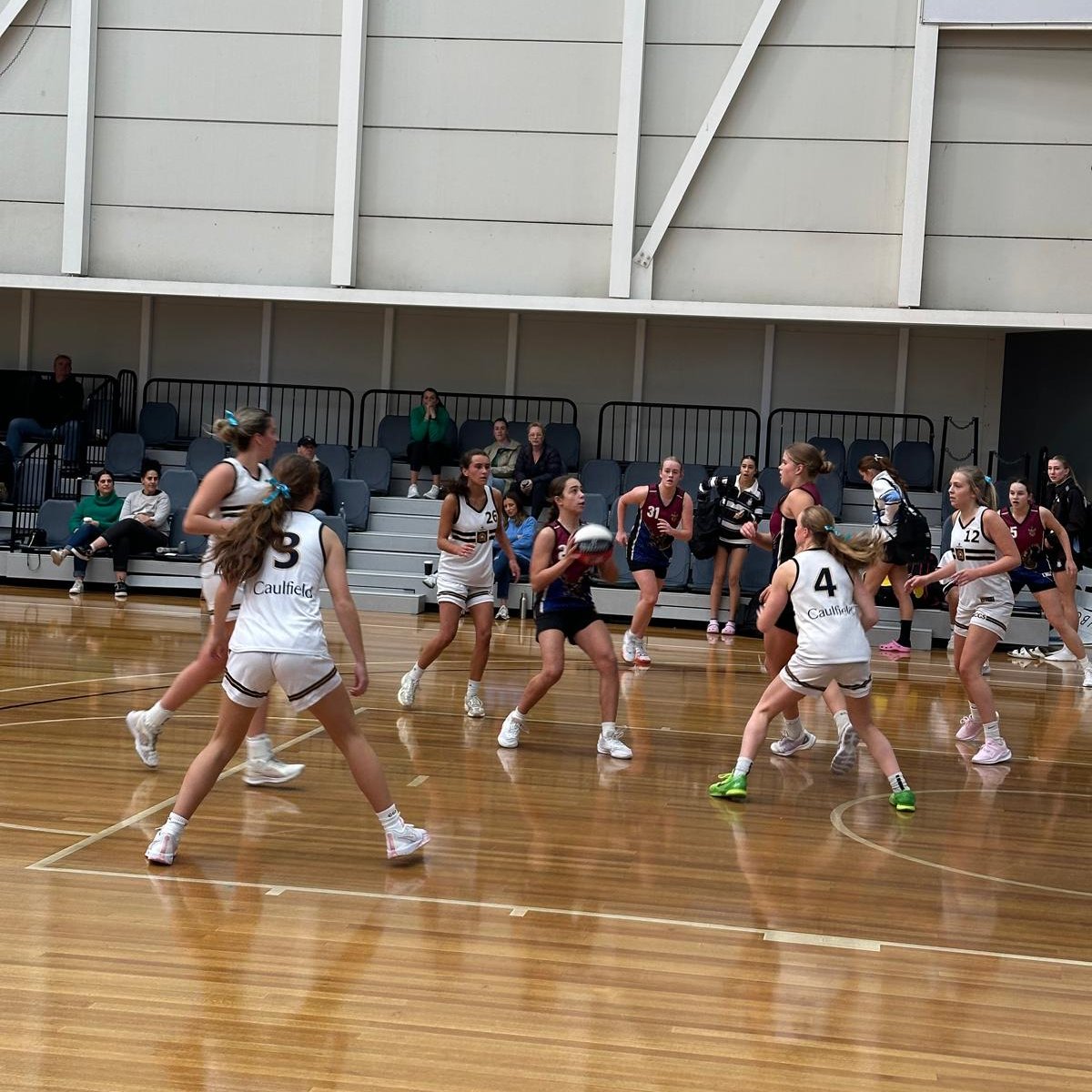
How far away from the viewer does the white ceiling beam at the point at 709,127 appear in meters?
16.2

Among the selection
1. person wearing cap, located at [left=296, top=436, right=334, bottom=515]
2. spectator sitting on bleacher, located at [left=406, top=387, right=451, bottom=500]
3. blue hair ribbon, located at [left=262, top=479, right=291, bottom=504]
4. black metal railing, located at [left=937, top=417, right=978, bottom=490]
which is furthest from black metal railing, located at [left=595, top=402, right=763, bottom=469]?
blue hair ribbon, located at [left=262, top=479, right=291, bottom=504]

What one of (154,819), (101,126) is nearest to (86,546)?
(101,126)

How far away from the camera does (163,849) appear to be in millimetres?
5477

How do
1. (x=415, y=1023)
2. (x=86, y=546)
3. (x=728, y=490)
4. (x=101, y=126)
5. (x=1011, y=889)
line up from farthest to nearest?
(x=101, y=126) → (x=86, y=546) → (x=728, y=490) → (x=1011, y=889) → (x=415, y=1023)

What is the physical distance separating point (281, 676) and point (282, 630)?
0.57 feet

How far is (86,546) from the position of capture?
632 inches

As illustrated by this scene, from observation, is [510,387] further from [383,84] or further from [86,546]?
[86,546]

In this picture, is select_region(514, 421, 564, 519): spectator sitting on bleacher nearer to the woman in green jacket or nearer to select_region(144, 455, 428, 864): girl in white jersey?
the woman in green jacket

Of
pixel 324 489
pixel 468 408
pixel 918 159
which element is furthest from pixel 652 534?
pixel 468 408

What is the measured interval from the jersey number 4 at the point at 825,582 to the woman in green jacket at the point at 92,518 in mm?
11068

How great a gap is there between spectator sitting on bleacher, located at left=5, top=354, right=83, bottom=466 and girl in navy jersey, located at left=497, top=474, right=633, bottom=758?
11379 mm

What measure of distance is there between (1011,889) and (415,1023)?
286 centimetres

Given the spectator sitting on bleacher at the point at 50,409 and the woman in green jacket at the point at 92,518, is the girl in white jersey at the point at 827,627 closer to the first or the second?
the woman in green jacket at the point at 92,518

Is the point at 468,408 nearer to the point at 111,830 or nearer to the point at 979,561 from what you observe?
the point at 979,561
